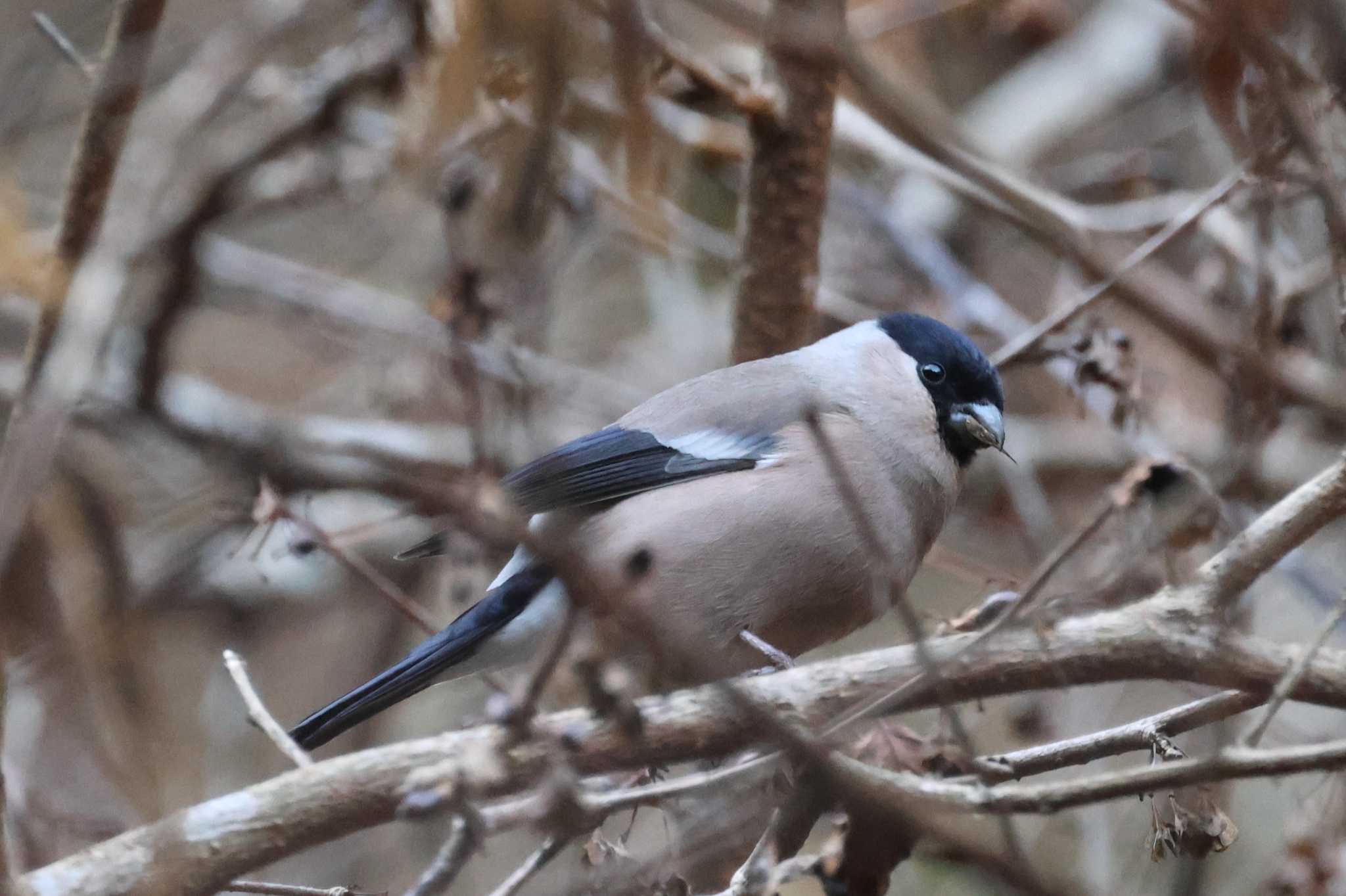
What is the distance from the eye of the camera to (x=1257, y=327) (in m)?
3.56

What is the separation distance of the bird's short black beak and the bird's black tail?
1.27 meters

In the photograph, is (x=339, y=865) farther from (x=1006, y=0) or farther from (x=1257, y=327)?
(x=1006, y=0)

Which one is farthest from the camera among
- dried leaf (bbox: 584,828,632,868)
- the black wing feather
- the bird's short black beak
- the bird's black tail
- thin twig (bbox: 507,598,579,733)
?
the bird's short black beak

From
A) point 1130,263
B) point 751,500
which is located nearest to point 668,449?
point 751,500

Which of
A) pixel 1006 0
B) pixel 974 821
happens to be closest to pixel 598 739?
pixel 974 821

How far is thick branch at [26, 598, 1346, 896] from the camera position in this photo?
6.69ft

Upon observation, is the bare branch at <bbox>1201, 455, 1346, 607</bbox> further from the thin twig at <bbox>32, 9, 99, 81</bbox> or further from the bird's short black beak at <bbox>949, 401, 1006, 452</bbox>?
the thin twig at <bbox>32, 9, 99, 81</bbox>

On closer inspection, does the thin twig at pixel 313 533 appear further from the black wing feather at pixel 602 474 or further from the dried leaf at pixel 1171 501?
the dried leaf at pixel 1171 501

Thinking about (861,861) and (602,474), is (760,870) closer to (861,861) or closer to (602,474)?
(861,861)

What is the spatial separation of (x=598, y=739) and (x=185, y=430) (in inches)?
34.3

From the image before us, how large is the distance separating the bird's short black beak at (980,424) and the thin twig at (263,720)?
2.04m

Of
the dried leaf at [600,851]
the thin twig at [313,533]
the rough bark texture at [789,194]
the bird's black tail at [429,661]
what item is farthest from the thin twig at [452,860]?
the rough bark texture at [789,194]

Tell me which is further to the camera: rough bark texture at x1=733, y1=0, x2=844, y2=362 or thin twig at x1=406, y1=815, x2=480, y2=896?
rough bark texture at x1=733, y1=0, x2=844, y2=362

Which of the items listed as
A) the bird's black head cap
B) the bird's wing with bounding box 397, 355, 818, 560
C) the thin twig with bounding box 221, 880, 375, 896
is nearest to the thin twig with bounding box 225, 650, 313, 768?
the thin twig with bounding box 221, 880, 375, 896
